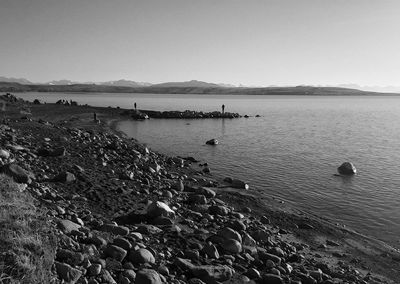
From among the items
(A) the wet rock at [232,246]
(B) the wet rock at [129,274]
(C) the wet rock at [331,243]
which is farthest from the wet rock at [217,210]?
(B) the wet rock at [129,274]

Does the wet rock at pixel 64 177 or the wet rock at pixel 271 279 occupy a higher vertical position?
the wet rock at pixel 64 177

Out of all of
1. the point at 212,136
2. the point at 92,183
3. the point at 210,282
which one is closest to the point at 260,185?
the point at 92,183

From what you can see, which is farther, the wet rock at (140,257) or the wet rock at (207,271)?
the wet rock at (207,271)

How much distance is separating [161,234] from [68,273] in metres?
5.07

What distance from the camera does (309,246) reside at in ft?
47.1

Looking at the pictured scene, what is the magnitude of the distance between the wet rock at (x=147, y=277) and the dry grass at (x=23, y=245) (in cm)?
212

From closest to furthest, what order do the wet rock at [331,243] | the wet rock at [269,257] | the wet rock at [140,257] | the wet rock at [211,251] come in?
the wet rock at [140,257]
the wet rock at [211,251]
the wet rock at [269,257]
the wet rock at [331,243]

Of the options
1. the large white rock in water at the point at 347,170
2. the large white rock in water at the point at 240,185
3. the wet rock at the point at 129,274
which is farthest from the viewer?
the large white rock in water at the point at 347,170

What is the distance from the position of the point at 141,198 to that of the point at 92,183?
263 cm

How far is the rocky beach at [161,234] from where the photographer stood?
853 cm

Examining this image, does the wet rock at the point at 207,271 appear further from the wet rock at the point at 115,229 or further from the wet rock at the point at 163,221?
the wet rock at the point at 163,221

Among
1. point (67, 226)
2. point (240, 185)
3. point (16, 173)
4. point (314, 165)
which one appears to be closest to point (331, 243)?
point (240, 185)

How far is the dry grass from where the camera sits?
6414 mm

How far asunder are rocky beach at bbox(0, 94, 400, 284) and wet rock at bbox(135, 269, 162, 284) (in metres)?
0.03
